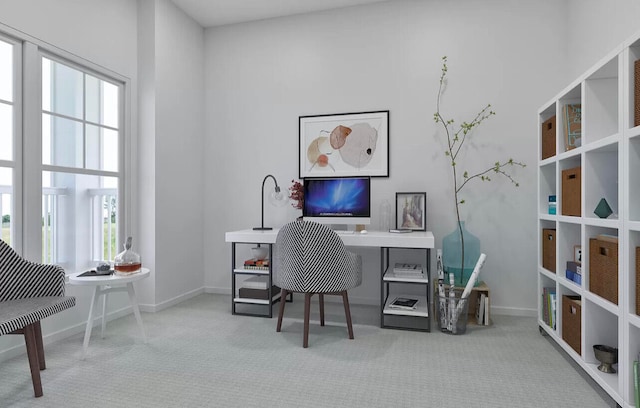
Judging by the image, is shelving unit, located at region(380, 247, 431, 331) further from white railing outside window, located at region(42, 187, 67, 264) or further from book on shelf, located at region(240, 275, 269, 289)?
white railing outside window, located at region(42, 187, 67, 264)

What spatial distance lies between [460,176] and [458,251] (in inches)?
25.2

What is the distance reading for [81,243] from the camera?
2951mm

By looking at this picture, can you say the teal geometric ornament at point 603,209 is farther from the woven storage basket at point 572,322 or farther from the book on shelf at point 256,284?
the book on shelf at point 256,284

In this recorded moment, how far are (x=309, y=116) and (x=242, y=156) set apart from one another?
0.79 m

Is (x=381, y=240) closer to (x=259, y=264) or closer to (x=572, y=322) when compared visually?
(x=259, y=264)

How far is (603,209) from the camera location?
189 centimetres

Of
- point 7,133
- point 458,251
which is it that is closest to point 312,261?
point 458,251

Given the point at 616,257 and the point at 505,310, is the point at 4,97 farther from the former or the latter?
the point at 505,310

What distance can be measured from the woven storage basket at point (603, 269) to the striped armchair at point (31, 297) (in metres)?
2.63

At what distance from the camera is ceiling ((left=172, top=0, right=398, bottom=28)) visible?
3570 millimetres

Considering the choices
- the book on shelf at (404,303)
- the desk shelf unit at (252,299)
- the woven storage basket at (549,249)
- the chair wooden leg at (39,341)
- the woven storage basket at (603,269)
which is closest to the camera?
the woven storage basket at (603,269)

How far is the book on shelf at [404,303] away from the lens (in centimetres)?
284

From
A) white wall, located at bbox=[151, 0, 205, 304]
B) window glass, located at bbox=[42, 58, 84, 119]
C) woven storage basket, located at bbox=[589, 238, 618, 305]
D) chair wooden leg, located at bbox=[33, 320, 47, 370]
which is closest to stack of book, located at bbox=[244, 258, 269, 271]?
white wall, located at bbox=[151, 0, 205, 304]

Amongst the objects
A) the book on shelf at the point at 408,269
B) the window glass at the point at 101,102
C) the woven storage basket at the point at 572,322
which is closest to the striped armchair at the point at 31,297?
the window glass at the point at 101,102
